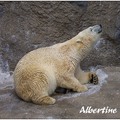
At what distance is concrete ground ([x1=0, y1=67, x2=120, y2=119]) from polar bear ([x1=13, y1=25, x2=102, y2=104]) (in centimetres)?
14

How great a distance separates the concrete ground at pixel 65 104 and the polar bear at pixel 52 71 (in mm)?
143

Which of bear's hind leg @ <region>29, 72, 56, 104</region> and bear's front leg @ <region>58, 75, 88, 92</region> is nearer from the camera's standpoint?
bear's hind leg @ <region>29, 72, 56, 104</region>

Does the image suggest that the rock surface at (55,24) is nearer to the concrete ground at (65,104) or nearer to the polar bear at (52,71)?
the polar bear at (52,71)

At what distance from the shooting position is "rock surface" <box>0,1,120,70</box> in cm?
853

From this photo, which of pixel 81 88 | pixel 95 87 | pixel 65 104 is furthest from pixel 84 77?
pixel 65 104

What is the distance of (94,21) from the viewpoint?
8703 millimetres

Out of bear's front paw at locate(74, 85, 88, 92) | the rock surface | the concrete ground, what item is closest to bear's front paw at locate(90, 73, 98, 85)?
the concrete ground

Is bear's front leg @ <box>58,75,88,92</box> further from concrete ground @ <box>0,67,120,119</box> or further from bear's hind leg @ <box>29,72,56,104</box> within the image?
bear's hind leg @ <box>29,72,56,104</box>

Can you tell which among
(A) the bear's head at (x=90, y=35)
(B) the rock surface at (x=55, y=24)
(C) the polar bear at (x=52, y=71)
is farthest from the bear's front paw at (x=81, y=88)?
(B) the rock surface at (x=55, y=24)

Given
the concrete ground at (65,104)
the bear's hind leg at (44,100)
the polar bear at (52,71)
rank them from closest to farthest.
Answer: the concrete ground at (65,104)
the bear's hind leg at (44,100)
the polar bear at (52,71)

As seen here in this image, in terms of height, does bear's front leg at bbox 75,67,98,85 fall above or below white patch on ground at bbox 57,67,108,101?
above

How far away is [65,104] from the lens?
6.12m

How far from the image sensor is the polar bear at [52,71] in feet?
20.3

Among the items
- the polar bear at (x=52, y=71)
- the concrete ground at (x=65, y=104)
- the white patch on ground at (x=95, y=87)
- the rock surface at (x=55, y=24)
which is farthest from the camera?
the rock surface at (x=55, y=24)
